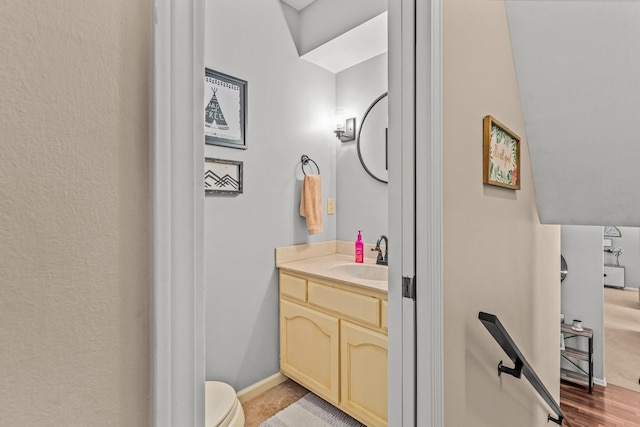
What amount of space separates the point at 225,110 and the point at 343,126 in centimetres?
98

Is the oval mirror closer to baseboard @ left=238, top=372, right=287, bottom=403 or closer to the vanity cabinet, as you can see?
the vanity cabinet

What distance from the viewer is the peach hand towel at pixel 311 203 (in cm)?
238

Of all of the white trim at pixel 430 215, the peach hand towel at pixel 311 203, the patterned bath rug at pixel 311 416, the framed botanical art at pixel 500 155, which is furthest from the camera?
the peach hand towel at pixel 311 203

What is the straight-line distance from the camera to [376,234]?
2430 millimetres

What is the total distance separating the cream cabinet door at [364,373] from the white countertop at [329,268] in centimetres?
25

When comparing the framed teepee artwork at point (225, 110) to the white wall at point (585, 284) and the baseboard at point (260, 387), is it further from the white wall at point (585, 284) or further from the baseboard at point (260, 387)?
the white wall at point (585, 284)

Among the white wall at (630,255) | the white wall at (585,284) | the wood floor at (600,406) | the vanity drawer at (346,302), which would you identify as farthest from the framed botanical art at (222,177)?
the white wall at (630,255)

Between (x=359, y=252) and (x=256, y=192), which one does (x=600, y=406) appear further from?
(x=256, y=192)

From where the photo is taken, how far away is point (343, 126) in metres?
2.55

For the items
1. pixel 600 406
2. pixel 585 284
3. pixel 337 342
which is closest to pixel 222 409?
pixel 337 342

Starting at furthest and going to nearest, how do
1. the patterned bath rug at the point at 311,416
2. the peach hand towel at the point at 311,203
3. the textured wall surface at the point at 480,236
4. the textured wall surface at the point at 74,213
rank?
the peach hand towel at the point at 311,203 → the patterned bath rug at the point at 311,416 → the textured wall surface at the point at 480,236 → the textured wall surface at the point at 74,213

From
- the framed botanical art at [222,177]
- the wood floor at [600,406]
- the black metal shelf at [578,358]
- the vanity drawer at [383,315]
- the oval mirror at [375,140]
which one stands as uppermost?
the oval mirror at [375,140]

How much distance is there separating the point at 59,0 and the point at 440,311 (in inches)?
40.1

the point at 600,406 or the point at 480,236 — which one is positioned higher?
the point at 480,236
